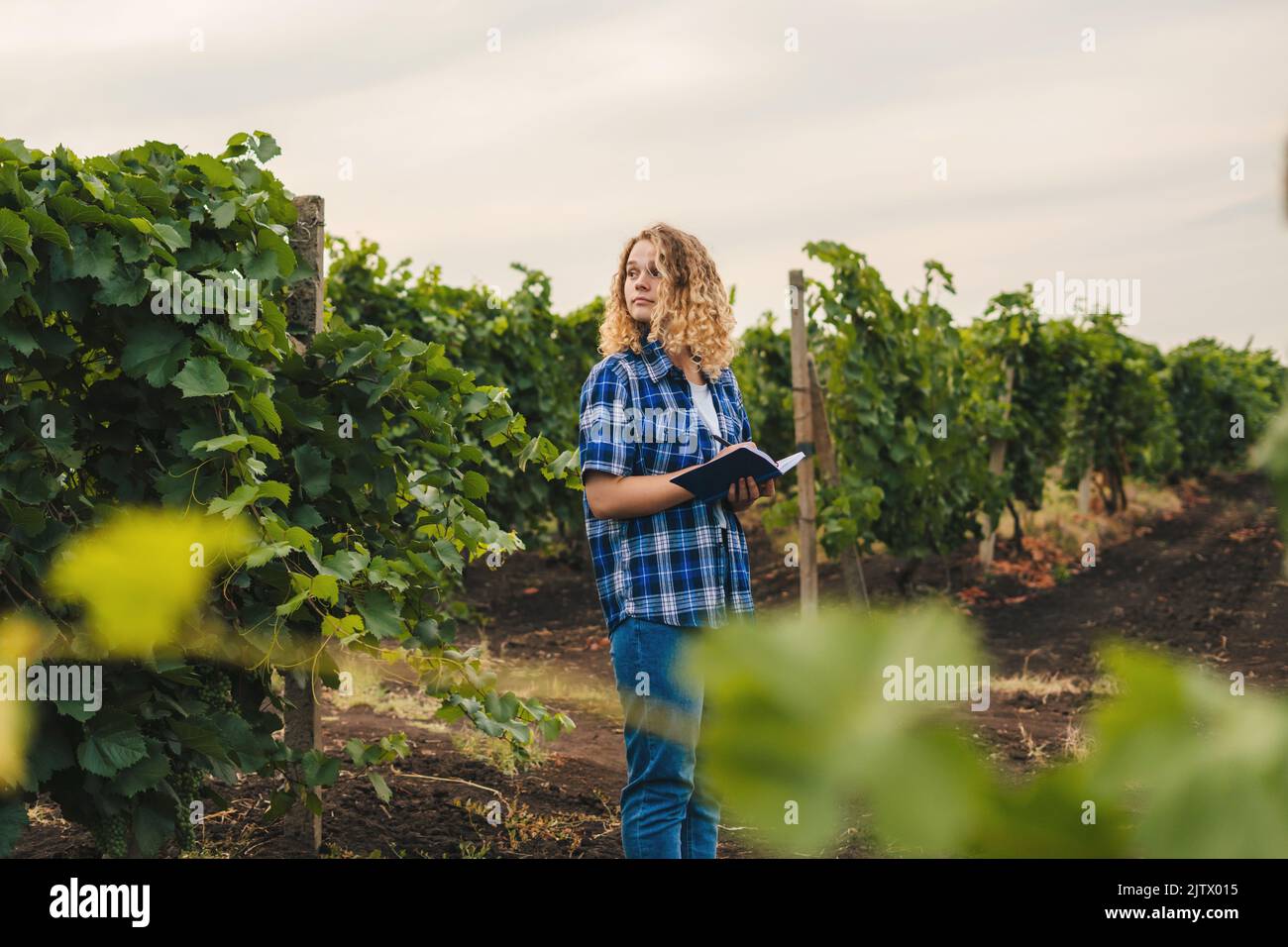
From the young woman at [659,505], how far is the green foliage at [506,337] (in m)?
5.76

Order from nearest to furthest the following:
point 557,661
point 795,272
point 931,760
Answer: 1. point 931,760
2. point 795,272
3. point 557,661

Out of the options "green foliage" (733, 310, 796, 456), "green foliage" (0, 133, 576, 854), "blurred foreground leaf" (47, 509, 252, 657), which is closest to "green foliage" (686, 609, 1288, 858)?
"blurred foreground leaf" (47, 509, 252, 657)

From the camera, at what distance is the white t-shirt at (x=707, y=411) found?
10.7ft

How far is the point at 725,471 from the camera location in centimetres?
301

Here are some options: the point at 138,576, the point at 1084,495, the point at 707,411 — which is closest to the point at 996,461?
the point at 1084,495

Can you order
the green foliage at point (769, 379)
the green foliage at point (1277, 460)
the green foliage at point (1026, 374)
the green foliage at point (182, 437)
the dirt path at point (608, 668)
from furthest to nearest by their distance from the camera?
the green foliage at point (769, 379) → the green foliage at point (1026, 374) → the dirt path at point (608, 668) → the green foliage at point (182, 437) → the green foliage at point (1277, 460)

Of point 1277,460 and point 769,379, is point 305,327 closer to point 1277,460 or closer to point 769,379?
point 1277,460

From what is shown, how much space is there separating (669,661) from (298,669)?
3.78 ft

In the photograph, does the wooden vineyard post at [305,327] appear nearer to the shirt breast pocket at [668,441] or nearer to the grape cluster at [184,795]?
the grape cluster at [184,795]

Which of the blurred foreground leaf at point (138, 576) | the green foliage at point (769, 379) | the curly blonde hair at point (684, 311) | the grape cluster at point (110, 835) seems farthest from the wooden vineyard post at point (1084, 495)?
the blurred foreground leaf at point (138, 576)

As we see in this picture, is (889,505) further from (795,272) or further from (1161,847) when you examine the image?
(1161,847)

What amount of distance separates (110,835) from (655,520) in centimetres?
163
